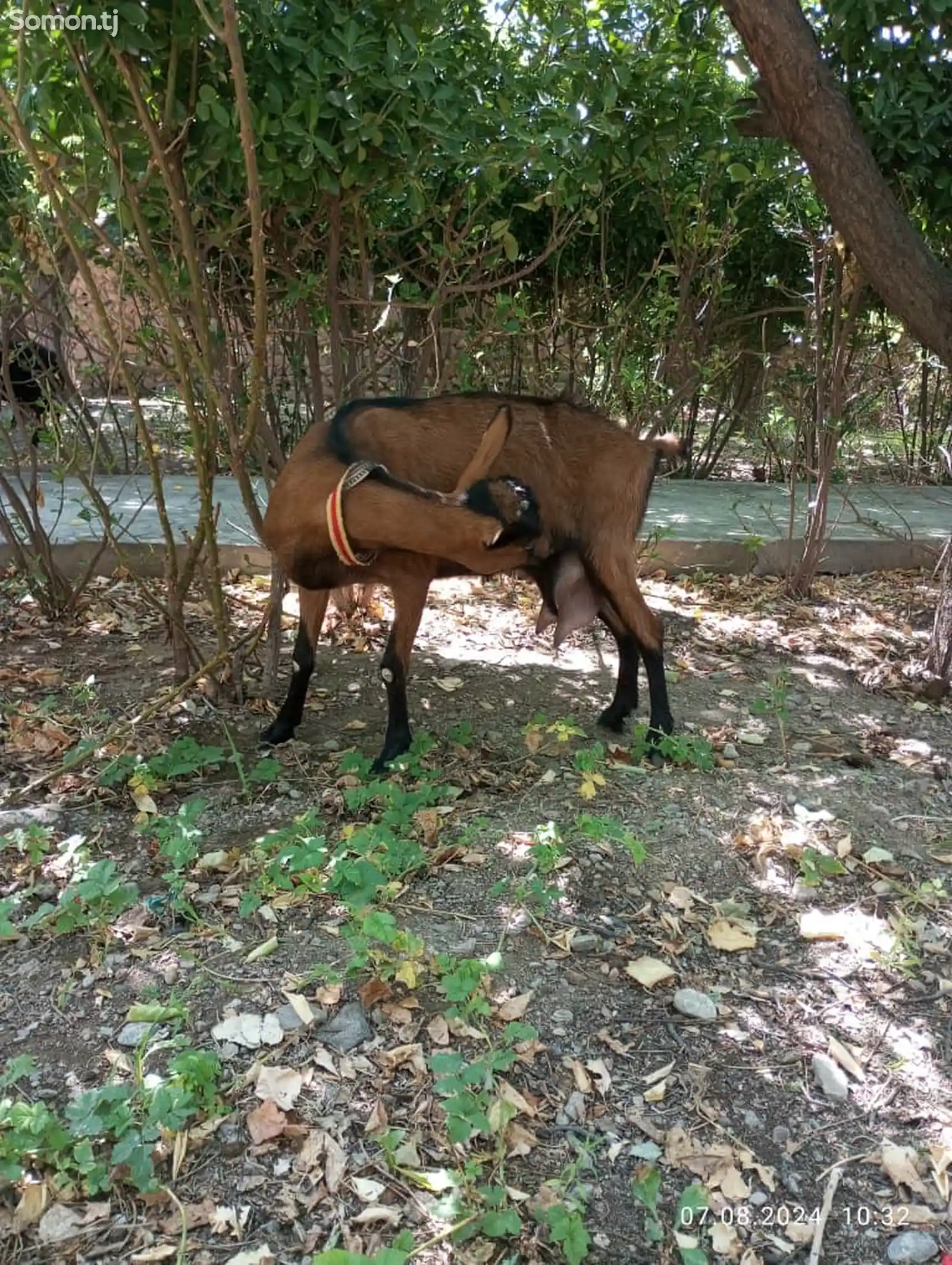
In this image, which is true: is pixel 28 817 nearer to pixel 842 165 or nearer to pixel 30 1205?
pixel 30 1205

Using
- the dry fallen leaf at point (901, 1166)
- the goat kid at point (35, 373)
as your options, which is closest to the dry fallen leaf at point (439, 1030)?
the dry fallen leaf at point (901, 1166)

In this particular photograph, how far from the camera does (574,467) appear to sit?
4.08 m

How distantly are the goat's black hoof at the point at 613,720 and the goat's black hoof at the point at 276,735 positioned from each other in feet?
4.11

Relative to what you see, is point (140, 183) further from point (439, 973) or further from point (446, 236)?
point (439, 973)

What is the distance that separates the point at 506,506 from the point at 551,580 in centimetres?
73

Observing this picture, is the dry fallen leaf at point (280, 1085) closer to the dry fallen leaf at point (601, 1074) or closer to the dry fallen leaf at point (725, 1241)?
the dry fallen leaf at point (601, 1074)

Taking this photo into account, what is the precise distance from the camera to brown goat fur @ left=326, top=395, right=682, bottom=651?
3887 mm

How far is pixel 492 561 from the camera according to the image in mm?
3598

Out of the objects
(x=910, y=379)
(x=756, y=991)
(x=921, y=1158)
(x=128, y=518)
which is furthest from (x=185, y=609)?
(x=910, y=379)

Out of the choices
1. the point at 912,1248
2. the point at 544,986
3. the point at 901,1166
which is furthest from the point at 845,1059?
the point at 544,986

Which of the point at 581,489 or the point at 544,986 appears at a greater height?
the point at 581,489

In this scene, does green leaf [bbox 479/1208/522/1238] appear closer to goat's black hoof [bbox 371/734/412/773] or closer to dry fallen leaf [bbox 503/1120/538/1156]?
dry fallen leaf [bbox 503/1120/538/1156]

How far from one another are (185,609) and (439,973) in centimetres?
333

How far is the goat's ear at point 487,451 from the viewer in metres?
3.51
